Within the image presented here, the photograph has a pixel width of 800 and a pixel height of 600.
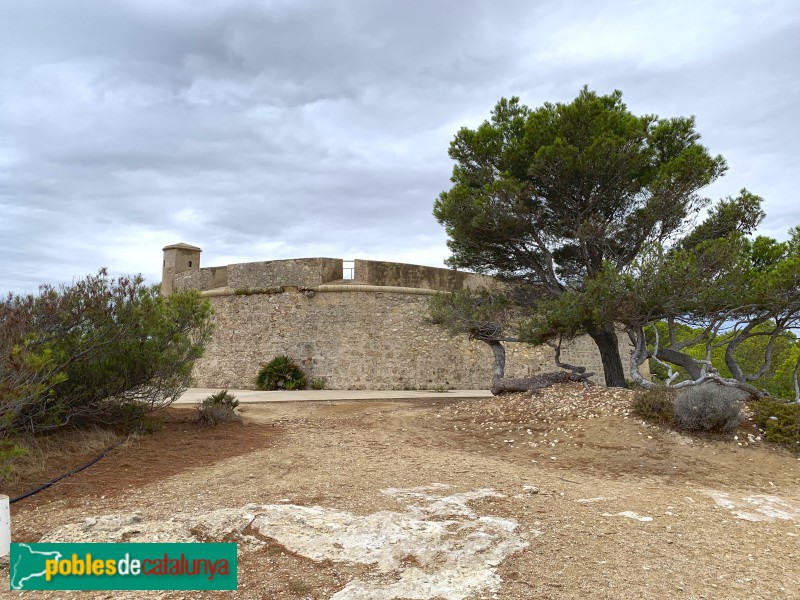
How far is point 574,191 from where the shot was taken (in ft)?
33.8

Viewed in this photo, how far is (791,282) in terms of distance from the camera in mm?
8531

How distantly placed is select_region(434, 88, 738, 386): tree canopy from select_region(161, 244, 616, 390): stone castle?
4.73m

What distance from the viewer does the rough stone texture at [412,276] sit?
1587 cm

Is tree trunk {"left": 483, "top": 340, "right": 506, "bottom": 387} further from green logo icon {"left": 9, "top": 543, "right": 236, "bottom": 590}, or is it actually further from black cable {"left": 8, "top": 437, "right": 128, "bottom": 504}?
green logo icon {"left": 9, "top": 543, "right": 236, "bottom": 590}

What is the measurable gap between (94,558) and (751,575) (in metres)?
3.66

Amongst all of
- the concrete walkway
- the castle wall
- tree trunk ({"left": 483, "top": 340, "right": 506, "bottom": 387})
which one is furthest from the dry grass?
the castle wall

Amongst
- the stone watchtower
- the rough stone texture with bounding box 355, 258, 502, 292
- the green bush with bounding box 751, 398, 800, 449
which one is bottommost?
the green bush with bounding box 751, 398, 800, 449

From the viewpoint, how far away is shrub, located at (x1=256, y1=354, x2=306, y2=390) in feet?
49.3

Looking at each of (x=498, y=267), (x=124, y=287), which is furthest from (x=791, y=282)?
(x=124, y=287)

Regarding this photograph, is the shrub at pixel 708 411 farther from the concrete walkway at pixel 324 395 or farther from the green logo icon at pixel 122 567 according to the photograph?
the green logo icon at pixel 122 567

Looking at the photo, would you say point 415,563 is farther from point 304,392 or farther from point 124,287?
point 304,392

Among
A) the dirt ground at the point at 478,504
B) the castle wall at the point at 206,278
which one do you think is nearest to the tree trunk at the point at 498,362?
the dirt ground at the point at 478,504

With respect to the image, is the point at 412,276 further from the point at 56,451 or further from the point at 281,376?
the point at 56,451

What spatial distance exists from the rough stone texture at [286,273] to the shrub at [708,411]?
10.4 m
